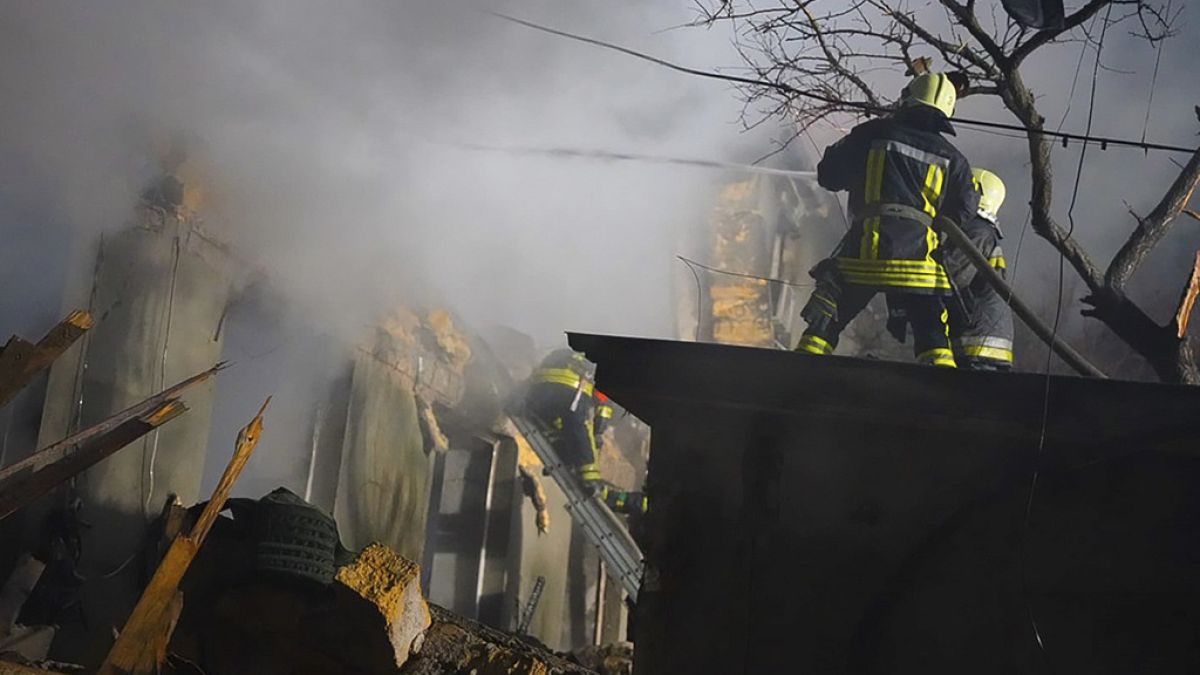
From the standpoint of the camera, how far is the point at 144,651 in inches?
153

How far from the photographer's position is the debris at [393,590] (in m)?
4.38

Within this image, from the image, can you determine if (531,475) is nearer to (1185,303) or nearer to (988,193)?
(988,193)

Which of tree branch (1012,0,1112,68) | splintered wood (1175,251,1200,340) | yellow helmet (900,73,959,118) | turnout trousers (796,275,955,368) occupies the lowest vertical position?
turnout trousers (796,275,955,368)

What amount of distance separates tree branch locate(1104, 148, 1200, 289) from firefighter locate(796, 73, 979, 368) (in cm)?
109

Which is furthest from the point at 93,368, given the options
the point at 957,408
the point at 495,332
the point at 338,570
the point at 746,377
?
the point at 495,332

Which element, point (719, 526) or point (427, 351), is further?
point (427, 351)

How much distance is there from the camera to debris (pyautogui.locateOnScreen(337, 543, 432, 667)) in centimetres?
438

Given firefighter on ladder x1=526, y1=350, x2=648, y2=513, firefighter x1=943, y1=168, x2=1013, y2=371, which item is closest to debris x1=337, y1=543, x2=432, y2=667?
firefighter x1=943, y1=168, x2=1013, y2=371

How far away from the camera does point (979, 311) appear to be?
18.5ft

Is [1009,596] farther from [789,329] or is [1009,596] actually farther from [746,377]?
[789,329]

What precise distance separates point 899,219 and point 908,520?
2.28 m

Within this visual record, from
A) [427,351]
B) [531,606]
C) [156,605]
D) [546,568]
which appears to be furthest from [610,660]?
[156,605]

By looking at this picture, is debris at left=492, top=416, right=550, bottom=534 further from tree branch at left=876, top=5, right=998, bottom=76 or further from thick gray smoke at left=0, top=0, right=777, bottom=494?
tree branch at left=876, top=5, right=998, bottom=76

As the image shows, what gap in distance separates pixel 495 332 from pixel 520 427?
1398 millimetres
